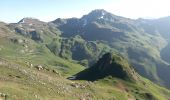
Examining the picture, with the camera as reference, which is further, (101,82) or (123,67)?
(123,67)

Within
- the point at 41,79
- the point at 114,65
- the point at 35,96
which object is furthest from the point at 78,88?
the point at 114,65

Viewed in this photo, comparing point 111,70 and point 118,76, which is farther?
point 111,70

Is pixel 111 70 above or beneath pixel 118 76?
above

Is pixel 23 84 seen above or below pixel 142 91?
above

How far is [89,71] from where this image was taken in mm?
150875

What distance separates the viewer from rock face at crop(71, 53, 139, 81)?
136 meters

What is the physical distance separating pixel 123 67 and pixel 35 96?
84.3 metres

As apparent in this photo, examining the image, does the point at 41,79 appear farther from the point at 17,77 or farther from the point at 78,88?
the point at 78,88

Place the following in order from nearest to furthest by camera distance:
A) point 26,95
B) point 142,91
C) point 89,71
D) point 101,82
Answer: point 26,95, point 101,82, point 142,91, point 89,71

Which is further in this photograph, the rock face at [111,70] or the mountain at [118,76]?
the rock face at [111,70]

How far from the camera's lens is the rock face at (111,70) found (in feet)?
445

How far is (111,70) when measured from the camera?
454ft

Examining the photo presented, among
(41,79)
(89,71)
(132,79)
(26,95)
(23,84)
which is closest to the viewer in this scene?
(26,95)

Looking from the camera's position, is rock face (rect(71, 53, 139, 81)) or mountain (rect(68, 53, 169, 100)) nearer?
mountain (rect(68, 53, 169, 100))
